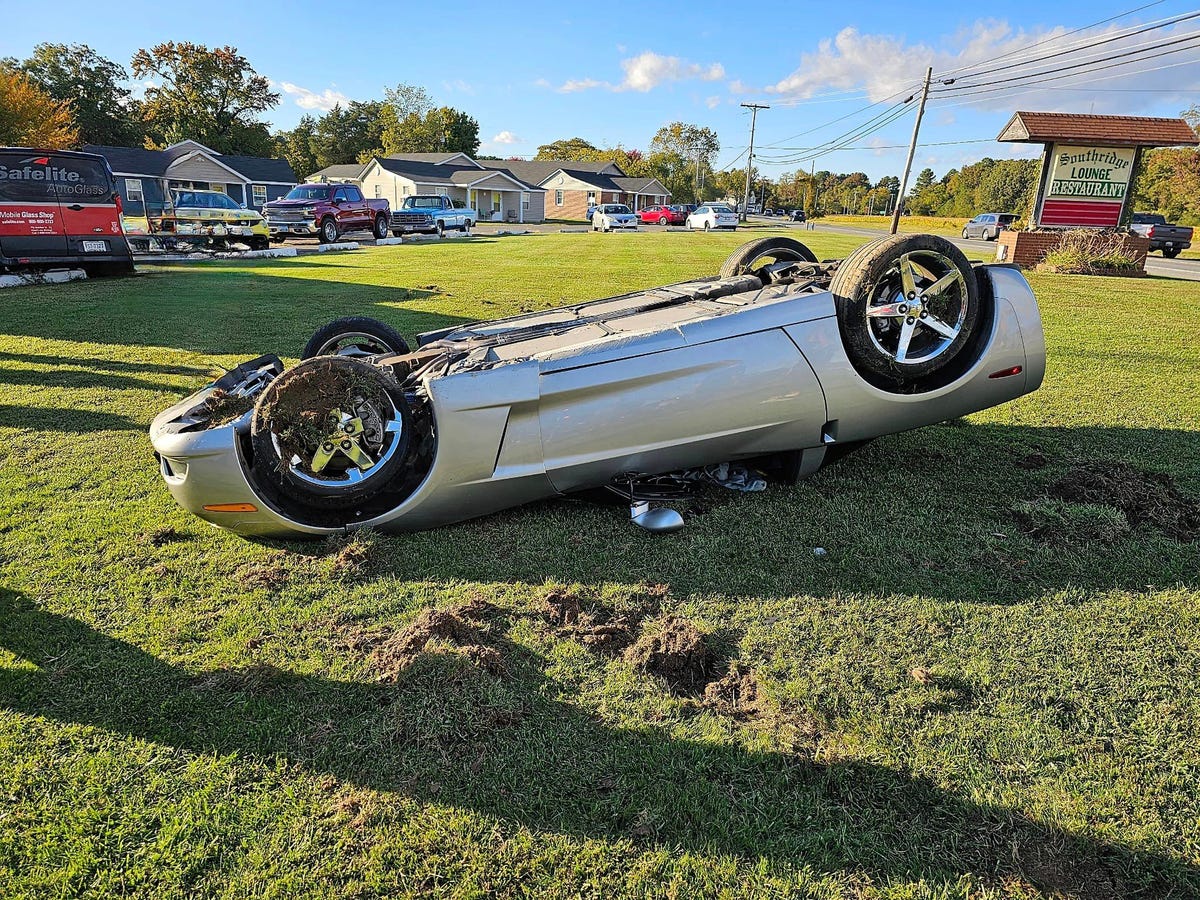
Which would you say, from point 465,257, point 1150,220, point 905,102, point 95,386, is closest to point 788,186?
point 905,102

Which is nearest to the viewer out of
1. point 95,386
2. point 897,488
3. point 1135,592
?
point 1135,592

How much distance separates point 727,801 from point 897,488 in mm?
2684

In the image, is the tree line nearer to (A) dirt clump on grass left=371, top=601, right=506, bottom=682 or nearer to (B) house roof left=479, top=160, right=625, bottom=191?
(B) house roof left=479, top=160, right=625, bottom=191

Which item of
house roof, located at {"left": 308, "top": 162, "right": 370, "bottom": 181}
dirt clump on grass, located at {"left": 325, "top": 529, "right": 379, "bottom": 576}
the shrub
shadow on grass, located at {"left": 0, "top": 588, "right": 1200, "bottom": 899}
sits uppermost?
house roof, located at {"left": 308, "top": 162, "right": 370, "bottom": 181}

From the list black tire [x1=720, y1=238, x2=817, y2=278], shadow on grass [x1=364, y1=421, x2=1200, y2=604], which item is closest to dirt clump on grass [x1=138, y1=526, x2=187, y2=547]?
shadow on grass [x1=364, y1=421, x2=1200, y2=604]

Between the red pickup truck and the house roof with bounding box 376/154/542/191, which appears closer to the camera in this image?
the red pickup truck

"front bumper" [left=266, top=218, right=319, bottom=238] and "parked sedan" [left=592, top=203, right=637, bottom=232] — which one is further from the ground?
"parked sedan" [left=592, top=203, right=637, bottom=232]

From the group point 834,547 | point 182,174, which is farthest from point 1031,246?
point 182,174

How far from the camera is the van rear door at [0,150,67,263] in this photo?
12.4 m

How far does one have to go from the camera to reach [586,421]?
3.56 metres

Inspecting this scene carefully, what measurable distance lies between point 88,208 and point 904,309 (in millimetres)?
15090

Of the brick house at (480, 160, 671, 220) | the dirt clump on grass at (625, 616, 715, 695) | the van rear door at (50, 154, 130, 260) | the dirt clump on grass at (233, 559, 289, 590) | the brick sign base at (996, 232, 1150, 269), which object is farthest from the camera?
the brick house at (480, 160, 671, 220)

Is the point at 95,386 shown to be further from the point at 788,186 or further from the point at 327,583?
the point at 788,186

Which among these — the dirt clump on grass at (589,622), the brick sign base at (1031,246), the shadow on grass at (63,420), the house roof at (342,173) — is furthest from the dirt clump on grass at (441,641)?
the house roof at (342,173)
